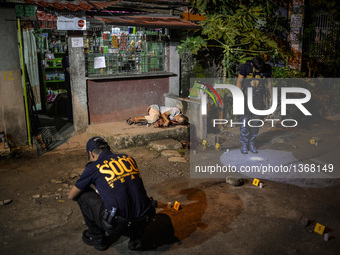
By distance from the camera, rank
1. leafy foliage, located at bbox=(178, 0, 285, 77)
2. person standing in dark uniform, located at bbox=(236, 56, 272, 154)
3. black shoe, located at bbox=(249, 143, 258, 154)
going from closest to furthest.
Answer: person standing in dark uniform, located at bbox=(236, 56, 272, 154) < black shoe, located at bbox=(249, 143, 258, 154) < leafy foliage, located at bbox=(178, 0, 285, 77)

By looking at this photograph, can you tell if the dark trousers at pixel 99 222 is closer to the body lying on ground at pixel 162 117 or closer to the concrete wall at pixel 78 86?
the body lying on ground at pixel 162 117

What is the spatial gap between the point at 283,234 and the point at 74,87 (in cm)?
618

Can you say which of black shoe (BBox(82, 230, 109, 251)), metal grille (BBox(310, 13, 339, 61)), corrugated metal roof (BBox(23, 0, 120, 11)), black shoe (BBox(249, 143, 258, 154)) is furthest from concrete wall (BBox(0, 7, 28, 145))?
metal grille (BBox(310, 13, 339, 61))

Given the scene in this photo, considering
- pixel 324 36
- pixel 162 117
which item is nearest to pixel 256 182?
pixel 162 117

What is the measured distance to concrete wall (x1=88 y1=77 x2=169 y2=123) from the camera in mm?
9078

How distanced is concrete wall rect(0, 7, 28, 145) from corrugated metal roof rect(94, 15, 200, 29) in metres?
2.05

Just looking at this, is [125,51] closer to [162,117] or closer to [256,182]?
[162,117]

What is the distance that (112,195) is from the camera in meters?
3.74

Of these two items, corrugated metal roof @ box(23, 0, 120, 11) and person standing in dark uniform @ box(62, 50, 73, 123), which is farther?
person standing in dark uniform @ box(62, 50, 73, 123)

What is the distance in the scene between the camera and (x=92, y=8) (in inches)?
324

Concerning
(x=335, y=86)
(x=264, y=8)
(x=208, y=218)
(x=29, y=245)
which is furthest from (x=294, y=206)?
(x=335, y=86)

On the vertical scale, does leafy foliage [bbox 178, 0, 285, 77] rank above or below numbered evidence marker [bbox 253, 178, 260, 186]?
above

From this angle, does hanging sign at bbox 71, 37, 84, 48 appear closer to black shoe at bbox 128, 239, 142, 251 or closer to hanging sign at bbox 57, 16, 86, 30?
hanging sign at bbox 57, 16, 86, 30

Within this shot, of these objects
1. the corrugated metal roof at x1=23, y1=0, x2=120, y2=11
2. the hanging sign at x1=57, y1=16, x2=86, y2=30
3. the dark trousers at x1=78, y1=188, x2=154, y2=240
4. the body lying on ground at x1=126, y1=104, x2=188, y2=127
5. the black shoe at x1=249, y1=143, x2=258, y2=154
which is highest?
the corrugated metal roof at x1=23, y1=0, x2=120, y2=11
